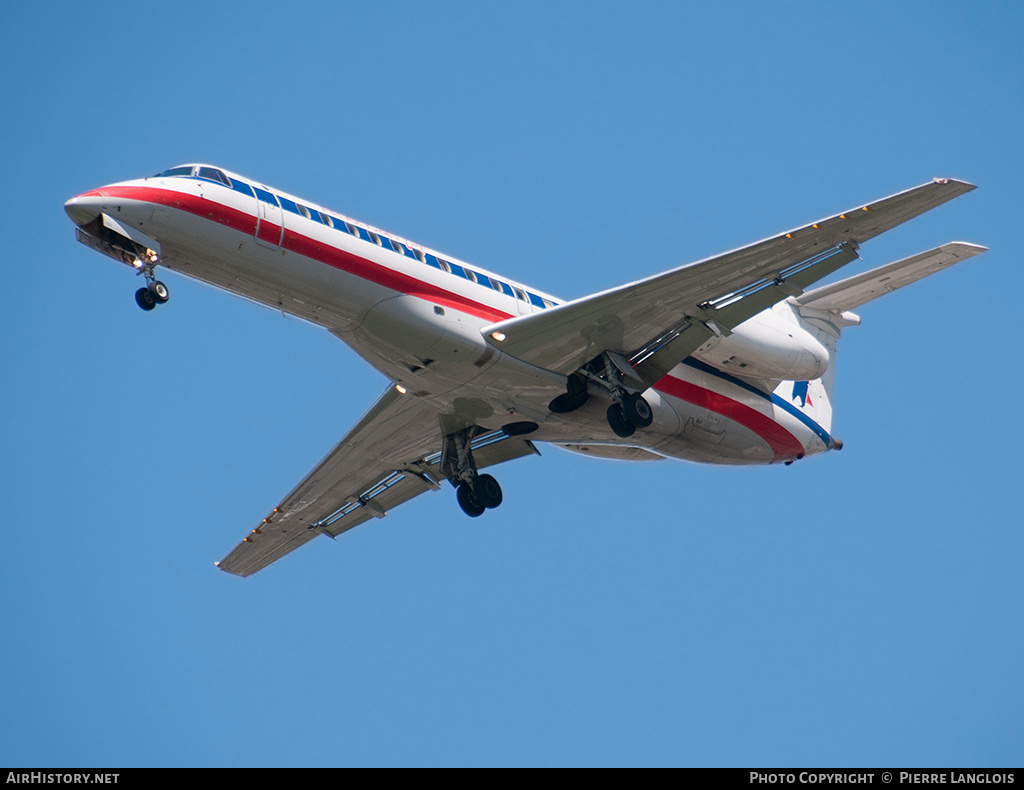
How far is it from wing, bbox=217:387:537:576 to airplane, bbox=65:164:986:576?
0.05 metres

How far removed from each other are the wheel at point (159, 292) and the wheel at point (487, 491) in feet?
24.7

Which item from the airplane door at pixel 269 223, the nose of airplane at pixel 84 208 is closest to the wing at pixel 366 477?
the airplane door at pixel 269 223

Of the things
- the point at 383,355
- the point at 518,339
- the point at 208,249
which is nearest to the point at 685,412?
the point at 518,339

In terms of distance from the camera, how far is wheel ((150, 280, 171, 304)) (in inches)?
750

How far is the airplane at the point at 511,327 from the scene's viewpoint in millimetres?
19297

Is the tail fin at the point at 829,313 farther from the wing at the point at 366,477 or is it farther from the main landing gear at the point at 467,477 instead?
the main landing gear at the point at 467,477

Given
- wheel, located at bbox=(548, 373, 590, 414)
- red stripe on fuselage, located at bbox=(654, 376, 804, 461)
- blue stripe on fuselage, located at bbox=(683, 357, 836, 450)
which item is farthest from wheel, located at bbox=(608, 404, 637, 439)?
blue stripe on fuselage, located at bbox=(683, 357, 836, 450)

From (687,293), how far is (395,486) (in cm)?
822

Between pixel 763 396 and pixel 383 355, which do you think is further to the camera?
pixel 763 396

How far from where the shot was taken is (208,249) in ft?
63.4

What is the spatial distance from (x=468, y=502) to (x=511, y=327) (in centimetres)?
512
